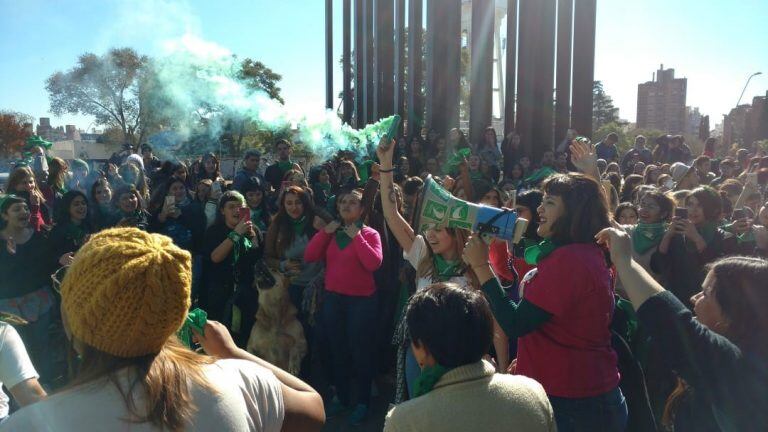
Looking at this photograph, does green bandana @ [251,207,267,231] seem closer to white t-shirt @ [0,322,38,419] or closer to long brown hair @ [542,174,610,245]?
white t-shirt @ [0,322,38,419]

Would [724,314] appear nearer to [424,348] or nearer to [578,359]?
[578,359]

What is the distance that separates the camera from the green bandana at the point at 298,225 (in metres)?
5.30

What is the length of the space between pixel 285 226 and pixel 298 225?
118 mm

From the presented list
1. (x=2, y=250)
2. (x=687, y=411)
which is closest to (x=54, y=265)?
(x=2, y=250)

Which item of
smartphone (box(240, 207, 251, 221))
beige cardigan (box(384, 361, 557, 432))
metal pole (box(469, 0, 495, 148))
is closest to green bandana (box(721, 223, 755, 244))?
smartphone (box(240, 207, 251, 221))

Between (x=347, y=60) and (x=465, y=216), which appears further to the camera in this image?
(x=347, y=60)

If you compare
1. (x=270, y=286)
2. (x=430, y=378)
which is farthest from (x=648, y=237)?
(x=430, y=378)

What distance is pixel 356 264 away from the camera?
15.3 ft

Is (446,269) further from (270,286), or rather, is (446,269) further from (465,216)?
(270,286)

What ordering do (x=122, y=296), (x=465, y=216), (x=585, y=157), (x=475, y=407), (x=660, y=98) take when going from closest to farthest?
(x=122, y=296), (x=475, y=407), (x=465, y=216), (x=585, y=157), (x=660, y=98)

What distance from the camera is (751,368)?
6.03 feet

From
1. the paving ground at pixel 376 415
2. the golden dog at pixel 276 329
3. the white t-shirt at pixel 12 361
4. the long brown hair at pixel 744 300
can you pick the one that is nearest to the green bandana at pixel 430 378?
the long brown hair at pixel 744 300

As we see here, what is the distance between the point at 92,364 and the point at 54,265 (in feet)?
13.2

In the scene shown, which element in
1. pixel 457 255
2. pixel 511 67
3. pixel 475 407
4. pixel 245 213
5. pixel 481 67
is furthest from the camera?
pixel 511 67
